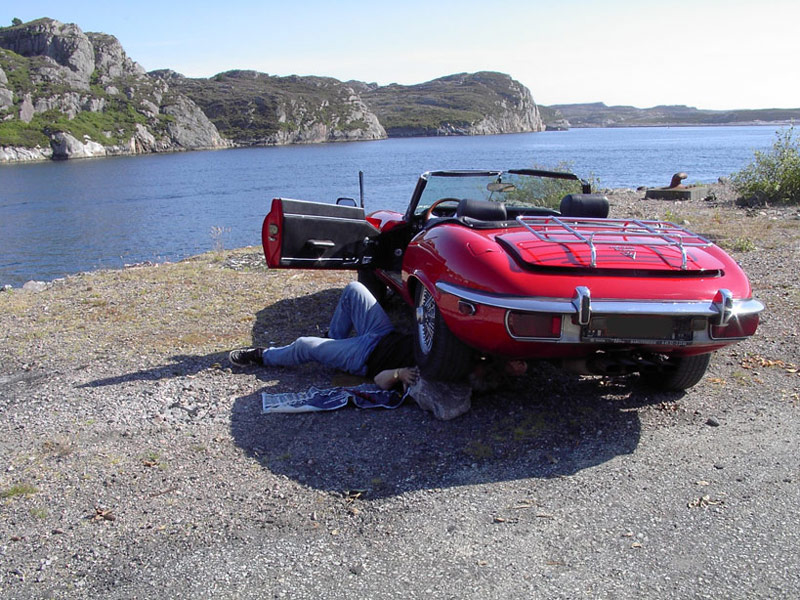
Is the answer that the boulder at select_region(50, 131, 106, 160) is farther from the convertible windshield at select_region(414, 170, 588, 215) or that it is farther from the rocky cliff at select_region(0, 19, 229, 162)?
the convertible windshield at select_region(414, 170, 588, 215)

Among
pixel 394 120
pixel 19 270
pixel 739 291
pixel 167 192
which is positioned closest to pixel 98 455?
pixel 739 291

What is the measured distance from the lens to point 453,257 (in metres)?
4.16

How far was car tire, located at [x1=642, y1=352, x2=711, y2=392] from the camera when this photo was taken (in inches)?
174

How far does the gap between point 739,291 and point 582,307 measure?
3.37ft

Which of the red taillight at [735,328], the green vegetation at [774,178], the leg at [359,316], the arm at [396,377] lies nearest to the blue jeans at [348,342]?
the leg at [359,316]

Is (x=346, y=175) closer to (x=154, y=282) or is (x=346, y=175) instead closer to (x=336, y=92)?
(x=154, y=282)

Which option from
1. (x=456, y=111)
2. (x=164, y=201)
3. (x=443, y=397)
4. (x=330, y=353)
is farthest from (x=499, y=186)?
(x=456, y=111)

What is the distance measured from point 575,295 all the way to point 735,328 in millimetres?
931

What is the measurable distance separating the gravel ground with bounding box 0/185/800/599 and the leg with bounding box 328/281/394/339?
419mm

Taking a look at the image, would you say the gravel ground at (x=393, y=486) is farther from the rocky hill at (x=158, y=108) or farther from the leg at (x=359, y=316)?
the rocky hill at (x=158, y=108)

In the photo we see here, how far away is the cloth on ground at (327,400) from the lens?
4555 mm

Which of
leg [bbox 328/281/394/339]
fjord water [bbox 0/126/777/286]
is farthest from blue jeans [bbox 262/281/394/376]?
fjord water [bbox 0/126/777/286]

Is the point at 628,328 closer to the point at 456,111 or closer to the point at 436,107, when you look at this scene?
the point at 456,111

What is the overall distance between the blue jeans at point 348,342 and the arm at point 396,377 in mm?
358
